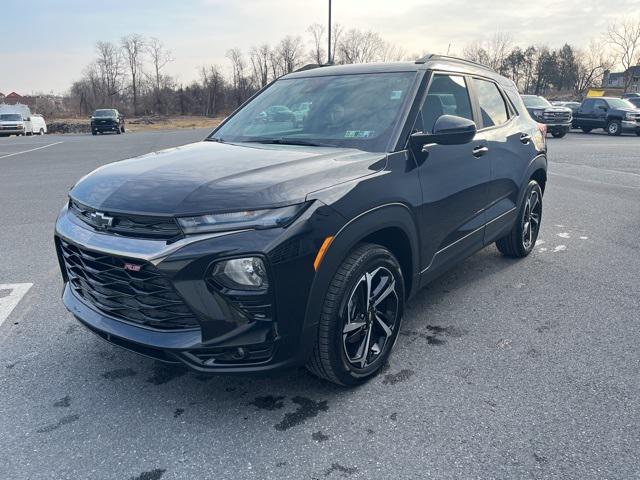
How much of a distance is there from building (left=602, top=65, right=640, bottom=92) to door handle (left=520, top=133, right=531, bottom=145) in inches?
3165

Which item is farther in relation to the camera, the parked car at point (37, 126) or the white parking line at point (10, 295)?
the parked car at point (37, 126)

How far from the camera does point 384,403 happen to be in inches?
111

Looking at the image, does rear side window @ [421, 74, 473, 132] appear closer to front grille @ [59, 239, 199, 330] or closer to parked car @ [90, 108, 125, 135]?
front grille @ [59, 239, 199, 330]

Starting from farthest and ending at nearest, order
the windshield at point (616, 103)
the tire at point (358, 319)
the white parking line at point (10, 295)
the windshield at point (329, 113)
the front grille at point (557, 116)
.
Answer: the windshield at point (616, 103) → the front grille at point (557, 116) → the white parking line at point (10, 295) → the windshield at point (329, 113) → the tire at point (358, 319)

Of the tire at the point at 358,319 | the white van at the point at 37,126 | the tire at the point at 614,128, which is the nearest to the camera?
the tire at the point at 358,319

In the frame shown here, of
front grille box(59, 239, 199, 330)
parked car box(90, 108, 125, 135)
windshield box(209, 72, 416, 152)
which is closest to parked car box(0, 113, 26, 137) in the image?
parked car box(90, 108, 125, 135)

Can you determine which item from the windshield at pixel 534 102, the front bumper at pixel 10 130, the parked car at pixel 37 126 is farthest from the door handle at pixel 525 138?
the parked car at pixel 37 126

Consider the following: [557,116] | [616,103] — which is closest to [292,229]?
[557,116]

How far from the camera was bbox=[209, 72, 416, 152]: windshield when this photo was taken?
130 inches

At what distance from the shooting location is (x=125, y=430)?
2611 millimetres

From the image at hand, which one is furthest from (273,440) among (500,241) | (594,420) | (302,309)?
(500,241)

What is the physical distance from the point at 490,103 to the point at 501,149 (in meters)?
0.43

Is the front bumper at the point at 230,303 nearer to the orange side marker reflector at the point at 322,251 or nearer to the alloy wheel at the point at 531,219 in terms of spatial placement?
the orange side marker reflector at the point at 322,251

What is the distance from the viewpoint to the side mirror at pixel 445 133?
3156mm
